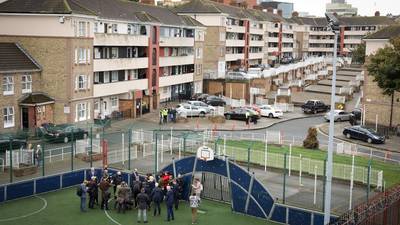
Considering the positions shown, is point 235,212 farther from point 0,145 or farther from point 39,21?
point 39,21

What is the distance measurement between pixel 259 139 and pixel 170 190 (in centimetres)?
2205

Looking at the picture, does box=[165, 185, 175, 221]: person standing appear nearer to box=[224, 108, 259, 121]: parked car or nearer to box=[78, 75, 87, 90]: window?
box=[78, 75, 87, 90]: window

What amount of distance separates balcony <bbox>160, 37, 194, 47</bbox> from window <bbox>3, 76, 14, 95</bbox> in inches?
922

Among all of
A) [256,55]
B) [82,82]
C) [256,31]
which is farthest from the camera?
[256,55]

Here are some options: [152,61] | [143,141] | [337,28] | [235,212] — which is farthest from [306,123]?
[337,28]

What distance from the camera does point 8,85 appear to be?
1783 inches

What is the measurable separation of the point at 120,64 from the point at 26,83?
1216 cm

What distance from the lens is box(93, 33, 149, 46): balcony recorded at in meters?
53.3

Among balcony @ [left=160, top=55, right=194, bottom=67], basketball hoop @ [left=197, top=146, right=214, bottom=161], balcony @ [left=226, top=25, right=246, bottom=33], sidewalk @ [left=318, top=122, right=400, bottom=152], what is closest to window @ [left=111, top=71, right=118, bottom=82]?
balcony @ [left=160, top=55, right=194, bottom=67]

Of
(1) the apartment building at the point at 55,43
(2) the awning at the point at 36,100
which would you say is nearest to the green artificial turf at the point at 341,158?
(1) the apartment building at the point at 55,43

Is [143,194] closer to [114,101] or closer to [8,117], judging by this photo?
[8,117]

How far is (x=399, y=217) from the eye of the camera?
23938mm

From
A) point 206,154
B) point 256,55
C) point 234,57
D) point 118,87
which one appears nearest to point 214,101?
point 118,87

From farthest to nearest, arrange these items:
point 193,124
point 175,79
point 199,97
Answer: point 175,79 < point 199,97 < point 193,124
